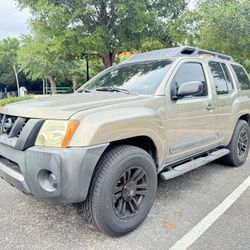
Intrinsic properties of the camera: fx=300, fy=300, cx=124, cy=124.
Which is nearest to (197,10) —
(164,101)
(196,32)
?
(196,32)

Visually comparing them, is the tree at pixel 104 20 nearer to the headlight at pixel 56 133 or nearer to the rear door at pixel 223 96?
the rear door at pixel 223 96

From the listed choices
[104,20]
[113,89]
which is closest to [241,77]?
[113,89]

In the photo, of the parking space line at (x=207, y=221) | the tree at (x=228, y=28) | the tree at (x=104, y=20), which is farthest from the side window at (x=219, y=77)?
the tree at (x=104, y=20)

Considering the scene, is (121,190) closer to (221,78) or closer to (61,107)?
(61,107)

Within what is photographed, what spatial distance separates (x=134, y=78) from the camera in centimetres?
370

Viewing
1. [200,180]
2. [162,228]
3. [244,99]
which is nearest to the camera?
[162,228]

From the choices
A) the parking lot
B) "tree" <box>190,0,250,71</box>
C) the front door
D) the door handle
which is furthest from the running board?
"tree" <box>190,0,250,71</box>

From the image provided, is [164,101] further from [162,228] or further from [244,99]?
[244,99]

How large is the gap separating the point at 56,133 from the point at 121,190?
86cm

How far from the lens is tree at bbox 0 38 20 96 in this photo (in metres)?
48.8

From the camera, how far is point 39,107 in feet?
9.11

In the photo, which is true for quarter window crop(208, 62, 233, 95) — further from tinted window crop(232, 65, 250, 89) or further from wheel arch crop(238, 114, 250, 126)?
wheel arch crop(238, 114, 250, 126)

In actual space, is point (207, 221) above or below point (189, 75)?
below

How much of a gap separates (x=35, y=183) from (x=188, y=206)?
5.96 ft
